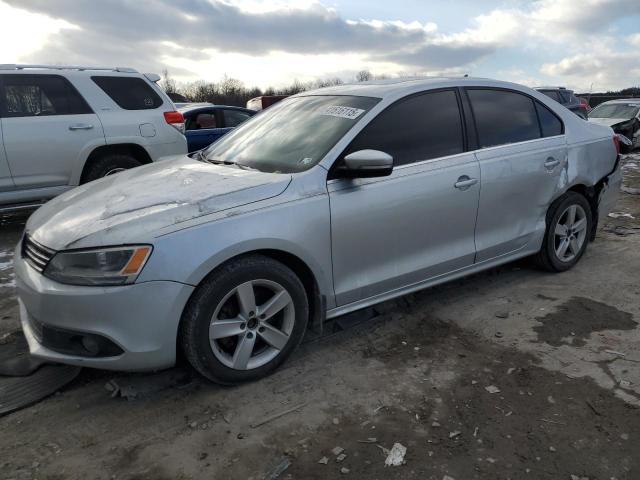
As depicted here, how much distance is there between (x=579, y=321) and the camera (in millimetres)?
3604

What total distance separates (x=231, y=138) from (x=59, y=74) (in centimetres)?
347

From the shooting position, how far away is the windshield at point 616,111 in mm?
13793

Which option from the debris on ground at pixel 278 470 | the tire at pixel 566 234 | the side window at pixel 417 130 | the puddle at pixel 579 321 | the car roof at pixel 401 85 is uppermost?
the car roof at pixel 401 85

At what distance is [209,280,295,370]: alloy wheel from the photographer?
2.71 meters

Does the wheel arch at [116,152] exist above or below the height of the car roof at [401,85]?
below

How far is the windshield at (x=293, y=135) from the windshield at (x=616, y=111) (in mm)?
13130

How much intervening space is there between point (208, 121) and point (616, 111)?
11.4 meters

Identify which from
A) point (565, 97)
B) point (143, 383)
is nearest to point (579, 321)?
point (143, 383)

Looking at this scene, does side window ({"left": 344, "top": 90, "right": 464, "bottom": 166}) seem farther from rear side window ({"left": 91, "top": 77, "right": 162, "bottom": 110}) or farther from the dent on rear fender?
rear side window ({"left": 91, "top": 77, "right": 162, "bottom": 110})

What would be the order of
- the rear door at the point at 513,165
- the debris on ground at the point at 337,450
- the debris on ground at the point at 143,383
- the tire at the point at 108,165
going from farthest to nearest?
the tire at the point at 108,165 → the rear door at the point at 513,165 → the debris on ground at the point at 143,383 → the debris on ground at the point at 337,450

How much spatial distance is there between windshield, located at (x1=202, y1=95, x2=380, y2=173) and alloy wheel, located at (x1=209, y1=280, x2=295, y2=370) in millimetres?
766

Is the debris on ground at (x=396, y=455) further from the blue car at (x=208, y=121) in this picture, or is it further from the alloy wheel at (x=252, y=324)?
the blue car at (x=208, y=121)

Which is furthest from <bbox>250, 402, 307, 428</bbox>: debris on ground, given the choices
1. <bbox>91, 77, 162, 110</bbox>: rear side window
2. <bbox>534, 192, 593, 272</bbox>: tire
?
<bbox>91, 77, 162, 110</bbox>: rear side window

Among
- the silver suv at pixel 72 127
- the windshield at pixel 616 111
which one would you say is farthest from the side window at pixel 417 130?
the windshield at pixel 616 111
